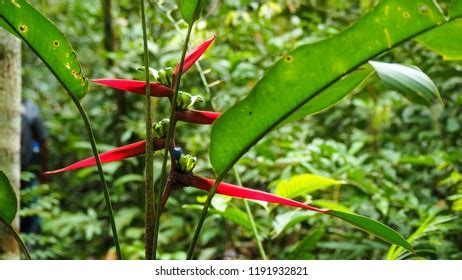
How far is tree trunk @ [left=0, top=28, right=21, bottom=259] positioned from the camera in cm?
101

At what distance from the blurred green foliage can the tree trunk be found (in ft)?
1.19

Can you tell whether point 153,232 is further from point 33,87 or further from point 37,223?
point 33,87

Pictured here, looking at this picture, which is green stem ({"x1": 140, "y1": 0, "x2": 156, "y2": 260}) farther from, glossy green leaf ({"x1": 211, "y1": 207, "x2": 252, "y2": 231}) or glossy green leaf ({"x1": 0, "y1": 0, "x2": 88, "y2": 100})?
glossy green leaf ({"x1": 211, "y1": 207, "x2": 252, "y2": 231})

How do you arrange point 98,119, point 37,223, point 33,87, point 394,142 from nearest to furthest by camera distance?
point 394,142 → point 37,223 → point 98,119 → point 33,87

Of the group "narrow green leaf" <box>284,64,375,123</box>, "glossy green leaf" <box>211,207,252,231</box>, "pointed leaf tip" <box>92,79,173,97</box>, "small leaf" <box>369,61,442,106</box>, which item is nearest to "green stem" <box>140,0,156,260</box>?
"pointed leaf tip" <box>92,79,173,97</box>

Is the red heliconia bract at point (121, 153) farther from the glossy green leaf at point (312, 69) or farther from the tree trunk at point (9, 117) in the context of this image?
the tree trunk at point (9, 117)

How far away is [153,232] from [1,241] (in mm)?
490

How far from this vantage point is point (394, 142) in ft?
6.81

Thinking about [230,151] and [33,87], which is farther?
[33,87]

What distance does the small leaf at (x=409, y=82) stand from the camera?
493 millimetres

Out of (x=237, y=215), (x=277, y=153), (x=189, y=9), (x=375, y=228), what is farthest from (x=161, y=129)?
(x=277, y=153)

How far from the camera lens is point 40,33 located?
66 cm
